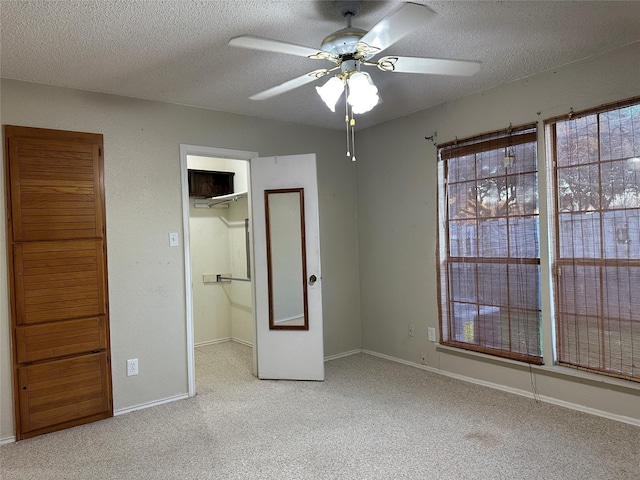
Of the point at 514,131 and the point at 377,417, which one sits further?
the point at 514,131

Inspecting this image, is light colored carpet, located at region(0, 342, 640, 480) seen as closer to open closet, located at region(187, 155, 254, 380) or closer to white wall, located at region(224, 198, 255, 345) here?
white wall, located at region(224, 198, 255, 345)

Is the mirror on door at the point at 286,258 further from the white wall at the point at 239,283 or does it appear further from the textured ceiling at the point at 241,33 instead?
the white wall at the point at 239,283

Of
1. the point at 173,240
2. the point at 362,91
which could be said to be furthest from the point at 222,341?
the point at 362,91

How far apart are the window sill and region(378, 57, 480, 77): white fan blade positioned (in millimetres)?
2212

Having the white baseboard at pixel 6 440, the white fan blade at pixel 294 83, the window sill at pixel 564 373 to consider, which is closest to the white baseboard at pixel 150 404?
the white baseboard at pixel 6 440

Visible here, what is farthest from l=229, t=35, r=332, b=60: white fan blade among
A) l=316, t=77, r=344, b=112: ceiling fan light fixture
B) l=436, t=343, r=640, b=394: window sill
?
l=436, t=343, r=640, b=394: window sill

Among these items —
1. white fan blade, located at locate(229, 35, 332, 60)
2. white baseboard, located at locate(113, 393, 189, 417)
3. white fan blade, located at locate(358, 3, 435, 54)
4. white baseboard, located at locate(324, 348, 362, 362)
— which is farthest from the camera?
white baseboard, located at locate(324, 348, 362, 362)

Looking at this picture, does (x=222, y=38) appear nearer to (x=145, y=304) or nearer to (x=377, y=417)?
(x=145, y=304)

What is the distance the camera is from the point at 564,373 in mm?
3084

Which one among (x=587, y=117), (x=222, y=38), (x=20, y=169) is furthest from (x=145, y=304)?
(x=587, y=117)

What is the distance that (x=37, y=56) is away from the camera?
8.61 feet

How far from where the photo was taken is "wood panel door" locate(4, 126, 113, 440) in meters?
2.92

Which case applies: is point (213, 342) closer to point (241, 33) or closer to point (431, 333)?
point (431, 333)

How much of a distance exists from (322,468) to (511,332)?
192 cm
